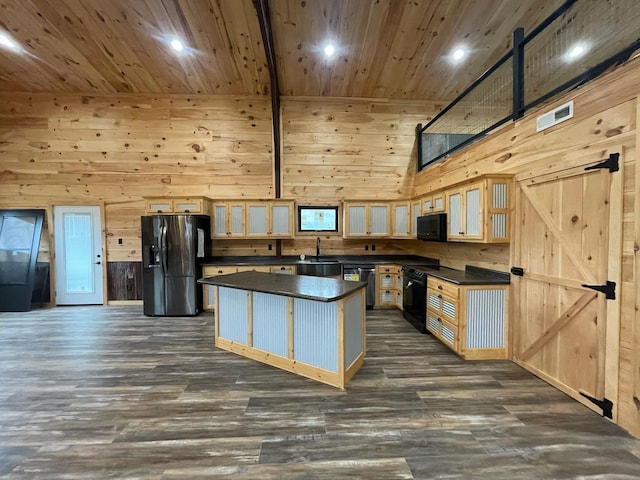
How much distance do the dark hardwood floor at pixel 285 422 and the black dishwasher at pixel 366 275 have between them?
1813 mm

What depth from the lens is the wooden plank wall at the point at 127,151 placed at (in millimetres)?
5422

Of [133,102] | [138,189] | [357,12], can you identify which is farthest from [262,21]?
[138,189]

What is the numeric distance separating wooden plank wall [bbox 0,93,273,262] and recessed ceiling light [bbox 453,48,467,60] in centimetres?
332

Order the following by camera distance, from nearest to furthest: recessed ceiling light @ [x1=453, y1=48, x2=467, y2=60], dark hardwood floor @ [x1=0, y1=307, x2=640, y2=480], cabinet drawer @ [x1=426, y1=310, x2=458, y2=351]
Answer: dark hardwood floor @ [x1=0, y1=307, x2=640, y2=480] < cabinet drawer @ [x1=426, y1=310, x2=458, y2=351] < recessed ceiling light @ [x1=453, y1=48, x2=467, y2=60]

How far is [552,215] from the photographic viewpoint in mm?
2615

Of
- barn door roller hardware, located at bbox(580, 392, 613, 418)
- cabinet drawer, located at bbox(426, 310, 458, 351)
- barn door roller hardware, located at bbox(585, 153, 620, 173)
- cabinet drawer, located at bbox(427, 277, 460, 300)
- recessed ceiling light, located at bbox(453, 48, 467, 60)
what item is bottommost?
barn door roller hardware, located at bbox(580, 392, 613, 418)

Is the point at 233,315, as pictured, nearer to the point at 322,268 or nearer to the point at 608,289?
the point at 322,268

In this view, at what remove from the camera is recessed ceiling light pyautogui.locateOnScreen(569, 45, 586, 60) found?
3833 millimetres

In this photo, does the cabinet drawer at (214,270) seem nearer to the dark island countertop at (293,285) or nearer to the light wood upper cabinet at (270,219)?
the light wood upper cabinet at (270,219)

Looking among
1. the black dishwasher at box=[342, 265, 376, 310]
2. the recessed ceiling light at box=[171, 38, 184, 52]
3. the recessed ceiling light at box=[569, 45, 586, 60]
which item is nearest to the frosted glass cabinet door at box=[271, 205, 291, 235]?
the black dishwasher at box=[342, 265, 376, 310]

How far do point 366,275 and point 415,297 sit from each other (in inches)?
43.5

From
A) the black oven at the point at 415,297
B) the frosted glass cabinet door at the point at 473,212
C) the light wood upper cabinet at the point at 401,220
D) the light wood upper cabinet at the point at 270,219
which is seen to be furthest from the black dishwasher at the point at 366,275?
the frosted glass cabinet door at the point at 473,212

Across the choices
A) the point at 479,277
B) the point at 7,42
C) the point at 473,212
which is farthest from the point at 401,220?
the point at 7,42

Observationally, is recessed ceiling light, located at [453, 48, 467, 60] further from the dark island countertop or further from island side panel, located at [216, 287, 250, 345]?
island side panel, located at [216, 287, 250, 345]
